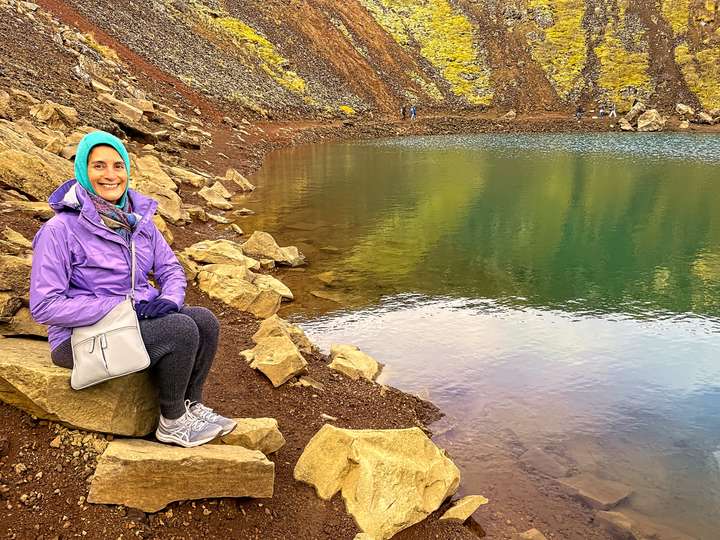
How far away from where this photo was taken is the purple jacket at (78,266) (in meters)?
4.54

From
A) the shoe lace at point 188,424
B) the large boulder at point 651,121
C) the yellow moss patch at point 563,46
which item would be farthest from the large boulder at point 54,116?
the yellow moss patch at point 563,46

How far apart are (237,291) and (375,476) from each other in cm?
708

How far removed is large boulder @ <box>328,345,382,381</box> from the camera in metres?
9.97

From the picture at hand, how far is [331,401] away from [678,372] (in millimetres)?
7404

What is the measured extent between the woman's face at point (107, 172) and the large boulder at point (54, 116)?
18.4 metres

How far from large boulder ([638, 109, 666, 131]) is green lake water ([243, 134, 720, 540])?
3342cm

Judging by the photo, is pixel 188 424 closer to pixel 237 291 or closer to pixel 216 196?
pixel 237 291

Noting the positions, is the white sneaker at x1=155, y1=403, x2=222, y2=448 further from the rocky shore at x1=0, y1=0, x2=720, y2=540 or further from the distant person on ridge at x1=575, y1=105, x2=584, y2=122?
the distant person on ridge at x1=575, y1=105, x2=584, y2=122

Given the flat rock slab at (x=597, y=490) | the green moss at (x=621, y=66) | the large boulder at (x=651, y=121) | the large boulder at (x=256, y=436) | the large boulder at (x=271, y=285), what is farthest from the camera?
the green moss at (x=621, y=66)

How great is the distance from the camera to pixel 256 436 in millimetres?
6094

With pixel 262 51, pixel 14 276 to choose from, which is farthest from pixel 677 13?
pixel 14 276

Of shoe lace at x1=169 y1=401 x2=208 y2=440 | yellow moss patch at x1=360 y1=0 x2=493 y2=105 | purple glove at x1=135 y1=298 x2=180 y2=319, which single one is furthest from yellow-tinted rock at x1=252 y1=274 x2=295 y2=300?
yellow moss patch at x1=360 y1=0 x2=493 y2=105

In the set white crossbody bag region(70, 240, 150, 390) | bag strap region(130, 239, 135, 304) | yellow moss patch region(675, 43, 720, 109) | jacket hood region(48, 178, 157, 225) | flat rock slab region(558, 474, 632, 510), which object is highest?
yellow moss patch region(675, 43, 720, 109)

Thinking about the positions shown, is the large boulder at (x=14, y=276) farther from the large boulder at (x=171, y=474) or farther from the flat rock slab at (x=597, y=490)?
the flat rock slab at (x=597, y=490)
